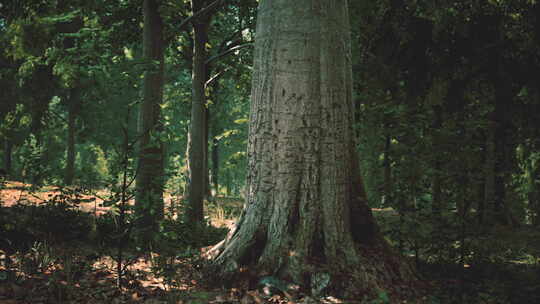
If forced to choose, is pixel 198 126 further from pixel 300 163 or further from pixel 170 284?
pixel 170 284

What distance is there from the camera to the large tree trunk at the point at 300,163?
3.74 metres

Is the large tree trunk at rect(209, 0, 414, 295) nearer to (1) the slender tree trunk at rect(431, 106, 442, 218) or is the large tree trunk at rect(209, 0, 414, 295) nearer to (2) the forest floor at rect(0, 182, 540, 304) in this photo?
(2) the forest floor at rect(0, 182, 540, 304)

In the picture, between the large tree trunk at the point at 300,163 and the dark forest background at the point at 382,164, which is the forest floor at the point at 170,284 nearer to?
the dark forest background at the point at 382,164

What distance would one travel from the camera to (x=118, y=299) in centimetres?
347

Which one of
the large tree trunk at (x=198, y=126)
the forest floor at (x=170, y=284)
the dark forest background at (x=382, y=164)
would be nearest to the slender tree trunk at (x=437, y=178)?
the dark forest background at (x=382, y=164)

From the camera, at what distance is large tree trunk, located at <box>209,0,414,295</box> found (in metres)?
3.74

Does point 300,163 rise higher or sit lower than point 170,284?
higher

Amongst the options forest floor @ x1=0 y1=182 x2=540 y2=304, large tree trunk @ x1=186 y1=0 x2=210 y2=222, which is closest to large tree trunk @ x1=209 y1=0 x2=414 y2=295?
forest floor @ x1=0 y1=182 x2=540 y2=304

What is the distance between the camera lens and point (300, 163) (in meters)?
3.80

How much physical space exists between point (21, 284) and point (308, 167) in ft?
9.97

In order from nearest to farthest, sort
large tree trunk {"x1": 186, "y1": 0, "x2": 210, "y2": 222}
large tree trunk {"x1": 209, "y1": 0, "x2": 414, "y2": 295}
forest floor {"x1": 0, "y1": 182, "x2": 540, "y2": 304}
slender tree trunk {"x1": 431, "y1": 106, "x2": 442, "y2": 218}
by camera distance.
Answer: forest floor {"x1": 0, "y1": 182, "x2": 540, "y2": 304} → large tree trunk {"x1": 209, "y1": 0, "x2": 414, "y2": 295} → slender tree trunk {"x1": 431, "y1": 106, "x2": 442, "y2": 218} → large tree trunk {"x1": 186, "y1": 0, "x2": 210, "y2": 222}

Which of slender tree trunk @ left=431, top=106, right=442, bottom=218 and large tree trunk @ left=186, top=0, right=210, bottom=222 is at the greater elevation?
large tree trunk @ left=186, top=0, right=210, bottom=222

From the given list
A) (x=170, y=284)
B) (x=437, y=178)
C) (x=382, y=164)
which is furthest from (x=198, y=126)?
(x=437, y=178)

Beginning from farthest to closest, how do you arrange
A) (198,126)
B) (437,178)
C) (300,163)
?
(198,126)
(437,178)
(300,163)
